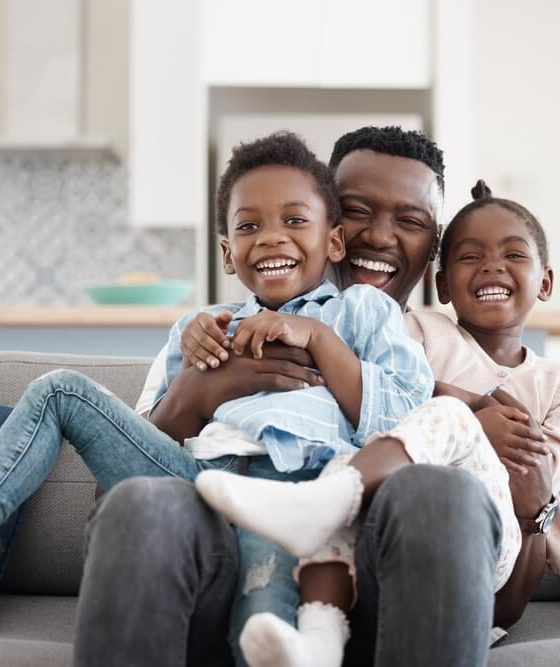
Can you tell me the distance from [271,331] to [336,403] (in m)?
0.14

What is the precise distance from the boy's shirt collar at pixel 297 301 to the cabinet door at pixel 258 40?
3.00 metres

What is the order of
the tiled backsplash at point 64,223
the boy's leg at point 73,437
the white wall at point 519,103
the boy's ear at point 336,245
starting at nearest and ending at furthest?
the boy's leg at point 73,437, the boy's ear at point 336,245, the white wall at point 519,103, the tiled backsplash at point 64,223

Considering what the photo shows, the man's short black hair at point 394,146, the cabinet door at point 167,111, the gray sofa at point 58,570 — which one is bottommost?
the gray sofa at point 58,570

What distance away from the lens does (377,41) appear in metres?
4.39

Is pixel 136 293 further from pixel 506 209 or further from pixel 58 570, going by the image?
pixel 506 209

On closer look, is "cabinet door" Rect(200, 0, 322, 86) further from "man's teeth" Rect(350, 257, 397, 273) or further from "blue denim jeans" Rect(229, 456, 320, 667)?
"blue denim jeans" Rect(229, 456, 320, 667)

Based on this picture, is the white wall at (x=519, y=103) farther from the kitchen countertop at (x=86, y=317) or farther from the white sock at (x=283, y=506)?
the white sock at (x=283, y=506)

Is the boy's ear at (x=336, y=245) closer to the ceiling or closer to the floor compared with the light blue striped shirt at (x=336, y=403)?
closer to the ceiling

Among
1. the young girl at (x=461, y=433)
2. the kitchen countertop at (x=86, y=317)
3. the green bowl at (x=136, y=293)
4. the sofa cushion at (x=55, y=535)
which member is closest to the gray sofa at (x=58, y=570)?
the sofa cushion at (x=55, y=535)

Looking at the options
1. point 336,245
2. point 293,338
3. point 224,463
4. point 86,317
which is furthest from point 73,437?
point 86,317

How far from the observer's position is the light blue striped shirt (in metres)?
1.34

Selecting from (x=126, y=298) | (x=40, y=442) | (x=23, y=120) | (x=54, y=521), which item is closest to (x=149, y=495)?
(x=40, y=442)

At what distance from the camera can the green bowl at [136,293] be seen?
3.75m

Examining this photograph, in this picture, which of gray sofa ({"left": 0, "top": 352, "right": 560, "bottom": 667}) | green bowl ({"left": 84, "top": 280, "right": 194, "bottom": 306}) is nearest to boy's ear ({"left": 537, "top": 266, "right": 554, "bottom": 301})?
gray sofa ({"left": 0, "top": 352, "right": 560, "bottom": 667})
